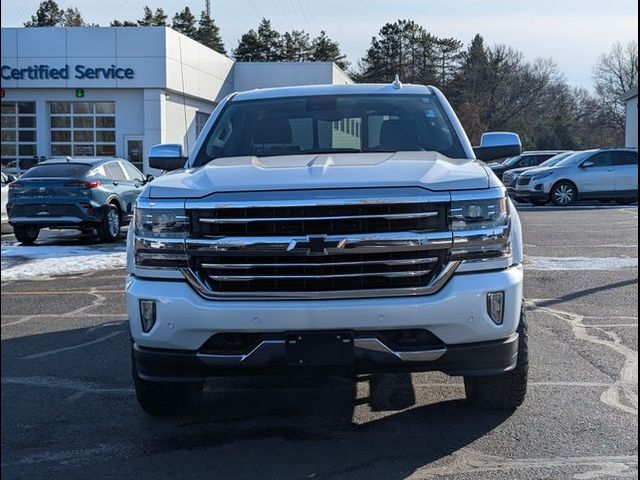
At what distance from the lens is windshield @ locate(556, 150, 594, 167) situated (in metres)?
22.5

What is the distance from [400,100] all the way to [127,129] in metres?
31.4

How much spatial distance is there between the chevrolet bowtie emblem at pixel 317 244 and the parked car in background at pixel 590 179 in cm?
1985

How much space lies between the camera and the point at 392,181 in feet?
12.7

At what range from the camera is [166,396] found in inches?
177

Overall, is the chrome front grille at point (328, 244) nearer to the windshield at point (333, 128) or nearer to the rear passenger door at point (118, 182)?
the windshield at point (333, 128)

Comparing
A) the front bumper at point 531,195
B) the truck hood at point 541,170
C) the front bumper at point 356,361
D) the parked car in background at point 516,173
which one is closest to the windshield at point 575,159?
the truck hood at point 541,170

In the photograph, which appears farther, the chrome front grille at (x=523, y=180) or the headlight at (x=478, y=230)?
the chrome front grille at (x=523, y=180)

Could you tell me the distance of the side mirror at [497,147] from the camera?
222 inches

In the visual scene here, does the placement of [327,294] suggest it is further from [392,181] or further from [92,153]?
[92,153]

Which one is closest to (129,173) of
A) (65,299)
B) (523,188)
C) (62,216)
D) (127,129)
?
(62,216)

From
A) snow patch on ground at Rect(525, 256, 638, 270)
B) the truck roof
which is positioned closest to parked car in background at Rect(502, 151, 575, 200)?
snow patch on ground at Rect(525, 256, 638, 270)

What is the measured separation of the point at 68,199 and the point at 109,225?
952 mm

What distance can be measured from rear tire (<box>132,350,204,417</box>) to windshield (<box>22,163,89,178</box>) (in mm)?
10203

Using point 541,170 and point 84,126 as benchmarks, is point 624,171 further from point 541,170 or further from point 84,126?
point 84,126
